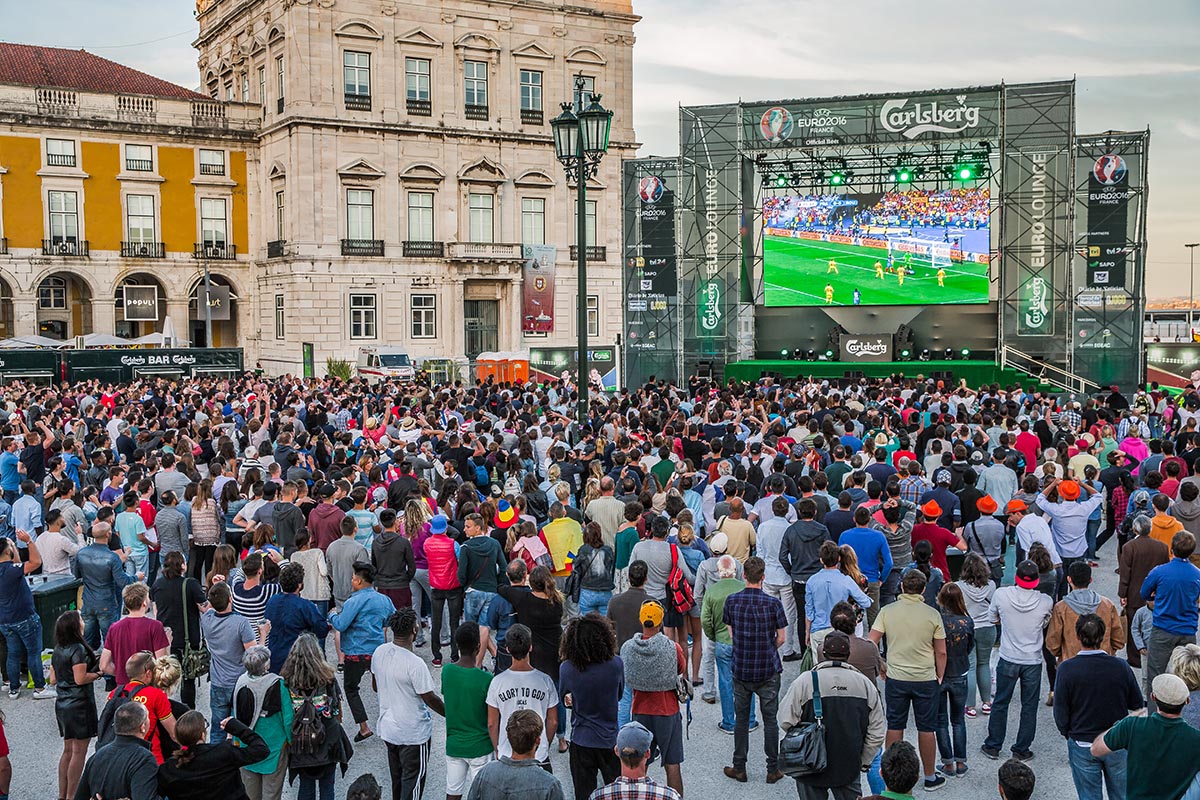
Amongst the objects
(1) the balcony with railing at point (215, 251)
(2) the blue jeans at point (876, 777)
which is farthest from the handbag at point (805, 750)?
(1) the balcony with railing at point (215, 251)

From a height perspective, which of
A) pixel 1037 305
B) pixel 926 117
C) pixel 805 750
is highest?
pixel 926 117

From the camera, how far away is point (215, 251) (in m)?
44.3

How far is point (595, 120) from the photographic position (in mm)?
15828

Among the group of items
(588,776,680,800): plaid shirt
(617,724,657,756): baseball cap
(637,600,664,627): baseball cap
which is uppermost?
(637,600,664,627): baseball cap

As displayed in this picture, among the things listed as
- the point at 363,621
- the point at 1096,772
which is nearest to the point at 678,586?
the point at 363,621

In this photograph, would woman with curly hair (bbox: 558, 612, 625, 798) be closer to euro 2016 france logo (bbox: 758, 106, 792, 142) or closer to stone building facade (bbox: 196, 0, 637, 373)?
euro 2016 france logo (bbox: 758, 106, 792, 142)

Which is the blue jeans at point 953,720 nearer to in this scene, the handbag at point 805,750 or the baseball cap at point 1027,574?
the baseball cap at point 1027,574

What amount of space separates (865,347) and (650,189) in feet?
28.4

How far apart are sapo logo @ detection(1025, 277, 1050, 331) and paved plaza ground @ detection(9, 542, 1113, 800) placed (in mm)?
23745

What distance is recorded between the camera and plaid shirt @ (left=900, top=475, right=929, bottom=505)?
11078 mm

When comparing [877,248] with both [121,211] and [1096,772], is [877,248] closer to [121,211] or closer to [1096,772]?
[1096,772]

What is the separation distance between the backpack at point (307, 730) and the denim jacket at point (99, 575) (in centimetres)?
349

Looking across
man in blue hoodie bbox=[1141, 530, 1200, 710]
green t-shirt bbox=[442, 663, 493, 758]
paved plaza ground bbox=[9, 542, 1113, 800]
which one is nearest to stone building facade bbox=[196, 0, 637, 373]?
paved plaza ground bbox=[9, 542, 1113, 800]

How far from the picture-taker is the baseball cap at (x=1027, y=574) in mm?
7617
